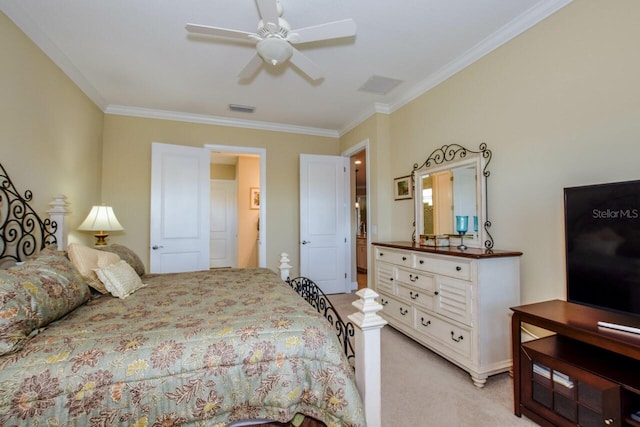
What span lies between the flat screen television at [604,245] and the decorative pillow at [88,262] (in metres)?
2.88

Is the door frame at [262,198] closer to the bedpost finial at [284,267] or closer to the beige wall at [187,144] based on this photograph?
the beige wall at [187,144]

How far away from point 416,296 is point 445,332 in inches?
16.1

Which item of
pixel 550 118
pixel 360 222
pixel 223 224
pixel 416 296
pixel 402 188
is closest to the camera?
pixel 550 118

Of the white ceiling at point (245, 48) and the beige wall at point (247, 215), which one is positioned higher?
the white ceiling at point (245, 48)

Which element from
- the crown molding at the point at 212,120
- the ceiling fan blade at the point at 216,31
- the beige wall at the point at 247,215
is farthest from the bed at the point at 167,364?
the beige wall at the point at 247,215

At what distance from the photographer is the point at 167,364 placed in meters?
1.15

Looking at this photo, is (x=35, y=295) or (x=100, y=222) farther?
(x=100, y=222)

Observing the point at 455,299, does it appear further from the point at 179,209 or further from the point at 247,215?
the point at 247,215

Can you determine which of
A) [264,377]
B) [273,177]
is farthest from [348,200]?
[264,377]

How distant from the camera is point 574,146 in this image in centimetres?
198

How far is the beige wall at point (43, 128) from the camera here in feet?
7.05

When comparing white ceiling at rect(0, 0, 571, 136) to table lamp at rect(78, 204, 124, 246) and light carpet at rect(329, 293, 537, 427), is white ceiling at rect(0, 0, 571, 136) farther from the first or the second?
light carpet at rect(329, 293, 537, 427)

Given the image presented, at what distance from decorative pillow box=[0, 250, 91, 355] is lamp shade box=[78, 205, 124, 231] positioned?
1.52 metres

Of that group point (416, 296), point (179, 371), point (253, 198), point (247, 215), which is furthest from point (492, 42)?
point (247, 215)
